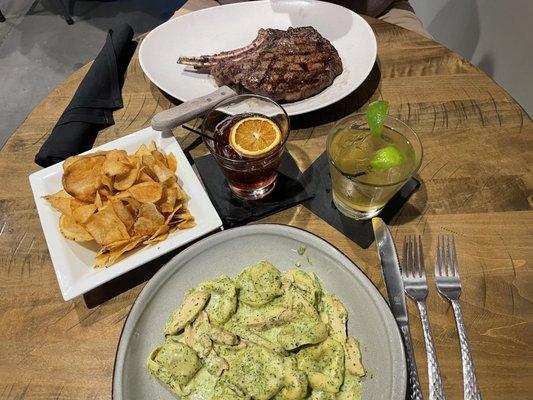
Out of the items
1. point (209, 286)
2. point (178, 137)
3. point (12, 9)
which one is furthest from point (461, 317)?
point (12, 9)

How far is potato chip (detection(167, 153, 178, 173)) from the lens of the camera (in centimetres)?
150

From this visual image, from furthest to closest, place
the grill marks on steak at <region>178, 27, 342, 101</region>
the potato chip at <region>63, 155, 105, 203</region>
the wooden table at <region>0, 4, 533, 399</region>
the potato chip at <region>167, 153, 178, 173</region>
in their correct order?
1. the grill marks on steak at <region>178, 27, 342, 101</region>
2. the potato chip at <region>167, 153, 178, 173</region>
3. the potato chip at <region>63, 155, 105, 203</region>
4. the wooden table at <region>0, 4, 533, 399</region>

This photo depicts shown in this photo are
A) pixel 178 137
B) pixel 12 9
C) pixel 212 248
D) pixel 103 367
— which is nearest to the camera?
pixel 103 367

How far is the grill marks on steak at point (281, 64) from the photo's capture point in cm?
175

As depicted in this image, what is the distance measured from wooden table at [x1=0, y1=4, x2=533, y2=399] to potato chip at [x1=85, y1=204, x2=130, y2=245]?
0.19 m

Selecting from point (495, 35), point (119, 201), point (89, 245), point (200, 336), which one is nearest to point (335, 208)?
point (200, 336)

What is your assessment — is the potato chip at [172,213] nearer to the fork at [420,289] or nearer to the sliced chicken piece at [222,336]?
the sliced chicken piece at [222,336]

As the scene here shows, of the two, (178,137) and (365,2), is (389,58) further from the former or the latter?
(178,137)

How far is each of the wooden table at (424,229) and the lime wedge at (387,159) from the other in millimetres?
238

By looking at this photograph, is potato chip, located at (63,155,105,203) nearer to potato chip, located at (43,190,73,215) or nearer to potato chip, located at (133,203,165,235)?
potato chip, located at (43,190,73,215)

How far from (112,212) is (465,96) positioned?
4.79ft

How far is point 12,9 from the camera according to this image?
458cm

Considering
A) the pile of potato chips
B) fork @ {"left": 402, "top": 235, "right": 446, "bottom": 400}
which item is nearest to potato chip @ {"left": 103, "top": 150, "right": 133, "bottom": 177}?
the pile of potato chips

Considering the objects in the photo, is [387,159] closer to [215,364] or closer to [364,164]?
[364,164]
